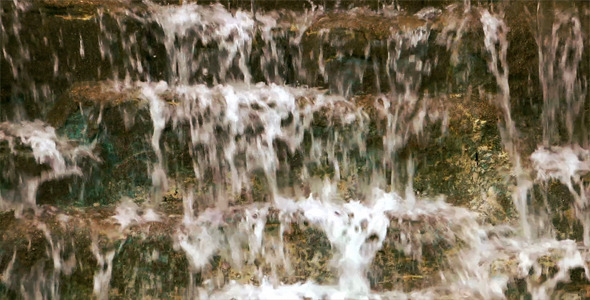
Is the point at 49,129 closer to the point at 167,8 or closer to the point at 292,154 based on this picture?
the point at 167,8

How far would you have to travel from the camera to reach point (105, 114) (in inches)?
92.2

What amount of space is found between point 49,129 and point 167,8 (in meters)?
0.73

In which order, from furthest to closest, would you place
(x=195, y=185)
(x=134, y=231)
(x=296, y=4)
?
(x=296, y=4) → (x=195, y=185) → (x=134, y=231)

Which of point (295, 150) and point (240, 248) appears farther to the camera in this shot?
point (295, 150)

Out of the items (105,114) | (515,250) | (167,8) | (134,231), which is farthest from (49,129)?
(515,250)

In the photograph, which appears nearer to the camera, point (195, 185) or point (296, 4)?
point (195, 185)

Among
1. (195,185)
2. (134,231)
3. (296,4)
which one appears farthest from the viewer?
(296,4)

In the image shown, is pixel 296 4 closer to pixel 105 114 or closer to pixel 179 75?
pixel 179 75

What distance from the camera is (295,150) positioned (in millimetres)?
2484

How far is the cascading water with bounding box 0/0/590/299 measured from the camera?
7.64 feet

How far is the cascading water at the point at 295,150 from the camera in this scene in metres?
2.33

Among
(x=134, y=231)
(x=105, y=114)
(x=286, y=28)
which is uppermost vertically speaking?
(x=286, y=28)

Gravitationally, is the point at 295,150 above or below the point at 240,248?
above

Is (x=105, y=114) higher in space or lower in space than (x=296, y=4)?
lower
